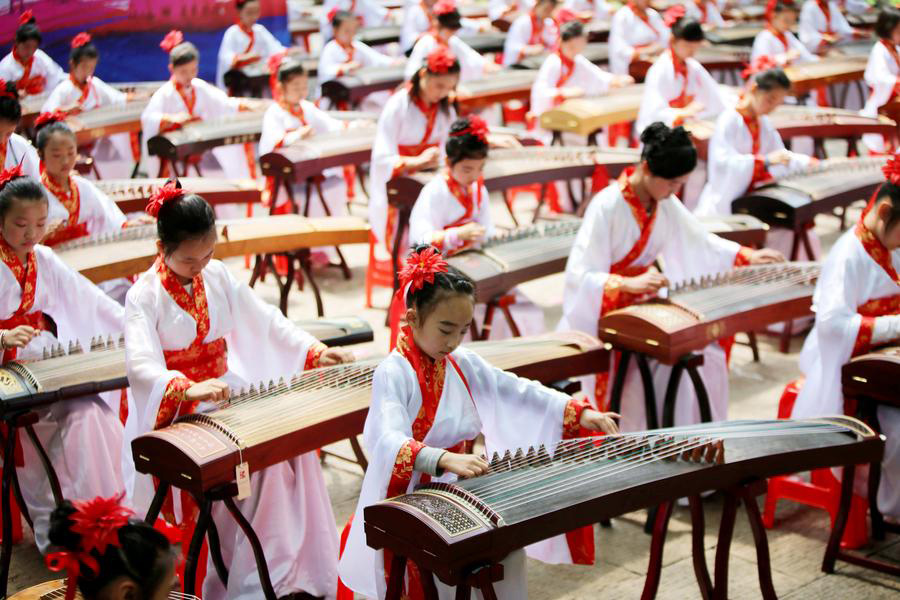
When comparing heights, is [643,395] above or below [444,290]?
below

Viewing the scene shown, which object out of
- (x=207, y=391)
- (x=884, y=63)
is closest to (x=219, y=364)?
(x=207, y=391)

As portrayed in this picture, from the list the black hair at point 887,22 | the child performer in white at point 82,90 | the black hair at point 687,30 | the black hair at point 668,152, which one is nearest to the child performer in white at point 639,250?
the black hair at point 668,152

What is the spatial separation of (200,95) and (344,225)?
108 inches

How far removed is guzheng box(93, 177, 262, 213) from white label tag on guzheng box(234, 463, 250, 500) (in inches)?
120

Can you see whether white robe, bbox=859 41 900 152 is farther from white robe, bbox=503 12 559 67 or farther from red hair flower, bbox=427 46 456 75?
red hair flower, bbox=427 46 456 75

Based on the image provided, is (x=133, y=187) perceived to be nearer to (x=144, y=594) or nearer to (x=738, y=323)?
(x=738, y=323)

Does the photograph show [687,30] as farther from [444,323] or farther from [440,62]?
[444,323]

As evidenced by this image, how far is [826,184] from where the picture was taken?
6129 mm

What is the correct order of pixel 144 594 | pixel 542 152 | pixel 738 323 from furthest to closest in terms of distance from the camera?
pixel 542 152
pixel 738 323
pixel 144 594

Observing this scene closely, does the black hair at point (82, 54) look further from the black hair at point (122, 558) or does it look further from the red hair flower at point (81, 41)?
the black hair at point (122, 558)

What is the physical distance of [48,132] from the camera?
5012mm

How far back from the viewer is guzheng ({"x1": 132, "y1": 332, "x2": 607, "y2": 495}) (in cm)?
304

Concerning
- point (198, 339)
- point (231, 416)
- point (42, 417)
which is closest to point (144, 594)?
point (231, 416)

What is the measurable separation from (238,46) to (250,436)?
24.1 ft
